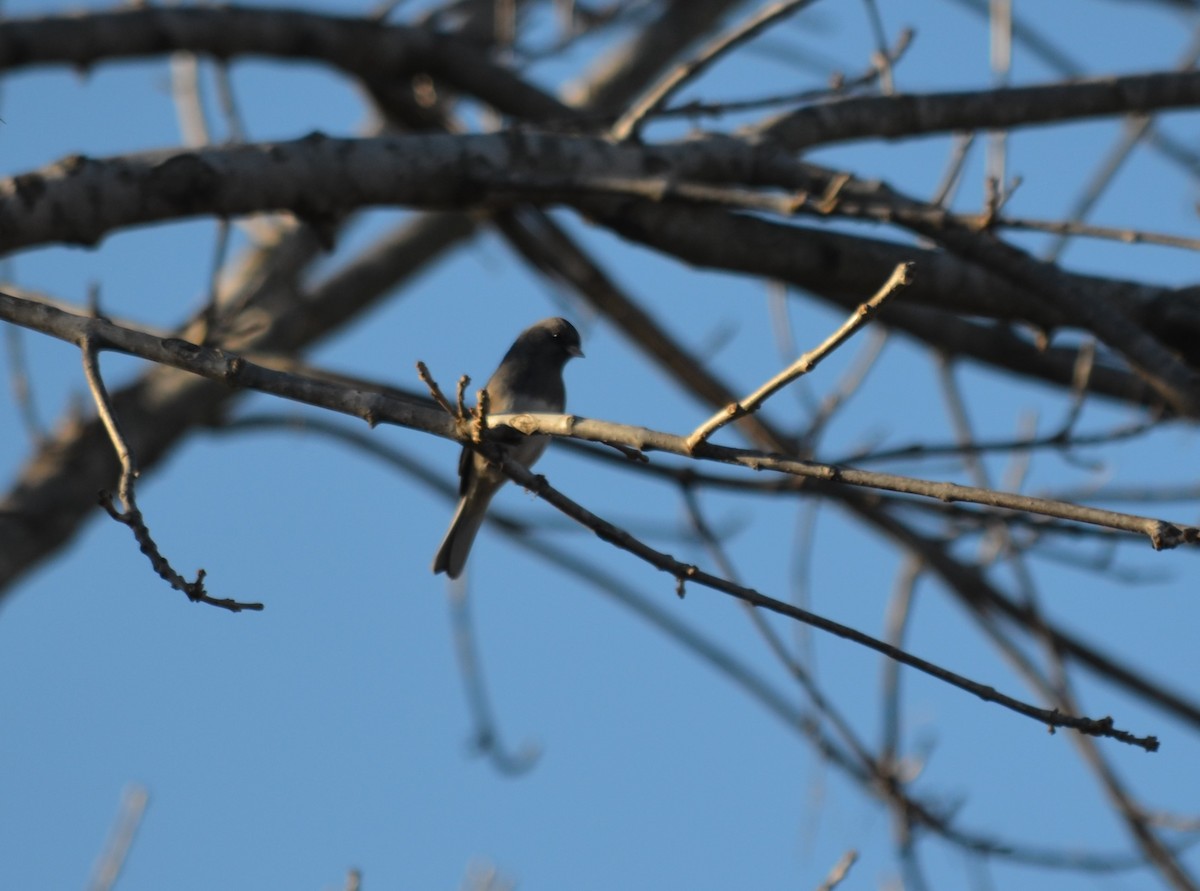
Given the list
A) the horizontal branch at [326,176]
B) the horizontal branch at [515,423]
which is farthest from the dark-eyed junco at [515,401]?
the horizontal branch at [515,423]

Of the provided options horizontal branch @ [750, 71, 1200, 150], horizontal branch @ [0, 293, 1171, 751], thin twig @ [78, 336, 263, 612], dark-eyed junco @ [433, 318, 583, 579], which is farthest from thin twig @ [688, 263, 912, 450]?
horizontal branch @ [750, 71, 1200, 150]

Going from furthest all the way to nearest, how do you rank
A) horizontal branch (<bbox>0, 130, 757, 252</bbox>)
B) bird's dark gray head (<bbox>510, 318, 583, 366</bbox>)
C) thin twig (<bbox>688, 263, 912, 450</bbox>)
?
bird's dark gray head (<bbox>510, 318, 583, 366</bbox>)
horizontal branch (<bbox>0, 130, 757, 252</bbox>)
thin twig (<bbox>688, 263, 912, 450</bbox>)

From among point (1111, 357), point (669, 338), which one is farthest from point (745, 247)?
point (1111, 357)

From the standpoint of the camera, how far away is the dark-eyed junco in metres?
3.38

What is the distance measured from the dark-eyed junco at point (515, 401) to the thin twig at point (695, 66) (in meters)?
0.55

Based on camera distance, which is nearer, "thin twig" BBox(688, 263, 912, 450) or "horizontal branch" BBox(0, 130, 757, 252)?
"thin twig" BBox(688, 263, 912, 450)

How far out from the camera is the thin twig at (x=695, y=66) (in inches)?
131

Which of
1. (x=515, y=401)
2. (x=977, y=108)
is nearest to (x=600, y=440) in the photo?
(x=515, y=401)

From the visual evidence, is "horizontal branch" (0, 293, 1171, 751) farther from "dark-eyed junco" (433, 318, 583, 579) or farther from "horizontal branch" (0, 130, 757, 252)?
"dark-eyed junco" (433, 318, 583, 579)

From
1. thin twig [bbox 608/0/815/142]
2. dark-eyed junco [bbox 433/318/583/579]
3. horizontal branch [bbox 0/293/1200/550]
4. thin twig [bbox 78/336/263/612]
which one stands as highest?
thin twig [bbox 608/0/815/142]

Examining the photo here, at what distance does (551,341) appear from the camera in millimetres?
3574

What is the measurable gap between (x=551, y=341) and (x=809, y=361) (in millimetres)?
1869

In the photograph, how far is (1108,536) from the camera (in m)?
3.35

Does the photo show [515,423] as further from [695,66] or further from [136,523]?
[695,66]
